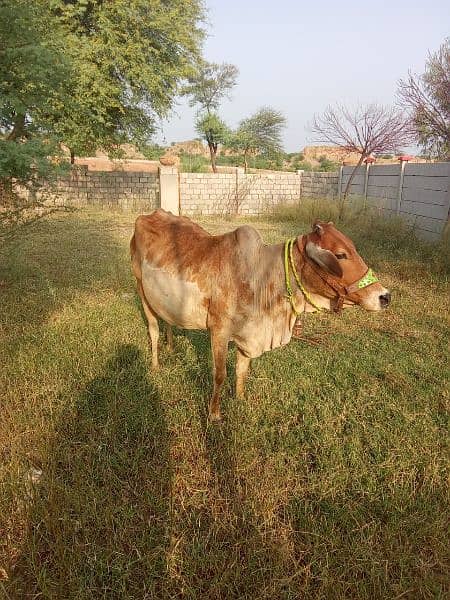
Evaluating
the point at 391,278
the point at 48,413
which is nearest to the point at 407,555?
the point at 48,413

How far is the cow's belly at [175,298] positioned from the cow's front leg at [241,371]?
0.36 metres

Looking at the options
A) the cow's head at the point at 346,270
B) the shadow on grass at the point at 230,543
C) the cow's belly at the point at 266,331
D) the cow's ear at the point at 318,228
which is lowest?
the shadow on grass at the point at 230,543

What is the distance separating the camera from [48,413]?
2.94 meters

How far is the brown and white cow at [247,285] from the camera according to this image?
2.59 m

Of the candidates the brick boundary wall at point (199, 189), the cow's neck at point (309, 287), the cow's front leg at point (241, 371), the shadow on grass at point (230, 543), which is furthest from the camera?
the brick boundary wall at point (199, 189)

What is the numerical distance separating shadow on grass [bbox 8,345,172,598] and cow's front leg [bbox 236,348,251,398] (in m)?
0.63

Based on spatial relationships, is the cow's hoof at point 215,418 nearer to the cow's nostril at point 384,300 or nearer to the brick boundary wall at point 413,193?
the cow's nostril at point 384,300

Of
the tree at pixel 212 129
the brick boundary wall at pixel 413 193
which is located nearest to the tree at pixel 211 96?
the tree at pixel 212 129

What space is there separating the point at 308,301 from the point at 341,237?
47cm

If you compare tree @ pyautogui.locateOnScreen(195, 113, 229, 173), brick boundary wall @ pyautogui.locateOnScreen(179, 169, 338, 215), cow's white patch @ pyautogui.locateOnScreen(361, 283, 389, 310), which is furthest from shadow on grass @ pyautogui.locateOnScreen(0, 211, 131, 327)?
tree @ pyautogui.locateOnScreen(195, 113, 229, 173)

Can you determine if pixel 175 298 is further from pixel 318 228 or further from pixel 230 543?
pixel 230 543

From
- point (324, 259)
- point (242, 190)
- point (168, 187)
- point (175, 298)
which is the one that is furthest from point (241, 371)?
point (242, 190)

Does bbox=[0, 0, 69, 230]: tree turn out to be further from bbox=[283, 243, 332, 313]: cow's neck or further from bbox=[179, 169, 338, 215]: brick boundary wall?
bbox=[179, 169, 338, 215]: brick boundary wall

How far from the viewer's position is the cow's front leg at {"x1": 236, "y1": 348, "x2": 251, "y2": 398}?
10.6 feet
